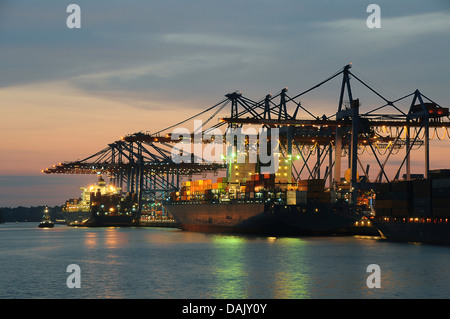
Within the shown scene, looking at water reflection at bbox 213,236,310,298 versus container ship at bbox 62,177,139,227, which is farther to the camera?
container ship at bbox 62,177,139,227

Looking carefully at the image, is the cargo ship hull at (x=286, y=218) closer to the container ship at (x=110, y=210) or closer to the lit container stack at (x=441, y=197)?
the lit container stack at (x=441, y=197)

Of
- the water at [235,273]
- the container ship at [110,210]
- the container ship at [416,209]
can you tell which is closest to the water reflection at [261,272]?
the water at [235,273]

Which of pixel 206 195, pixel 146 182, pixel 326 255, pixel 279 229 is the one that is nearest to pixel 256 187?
pixel 279 229

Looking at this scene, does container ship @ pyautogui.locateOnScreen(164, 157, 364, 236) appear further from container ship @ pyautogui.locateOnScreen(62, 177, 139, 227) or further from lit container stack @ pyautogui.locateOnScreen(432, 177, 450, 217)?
container ship @ pyautogui.locateOnScreen(62, 177, 139, 227)

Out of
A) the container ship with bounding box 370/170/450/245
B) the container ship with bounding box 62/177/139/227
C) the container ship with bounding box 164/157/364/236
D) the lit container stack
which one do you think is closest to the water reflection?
the container ship with bounding box 370/170/450/245

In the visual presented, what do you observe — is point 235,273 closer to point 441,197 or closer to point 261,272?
point 261,272

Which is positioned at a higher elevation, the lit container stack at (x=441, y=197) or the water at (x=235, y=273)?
the lit container stack at (x=441, y=197)

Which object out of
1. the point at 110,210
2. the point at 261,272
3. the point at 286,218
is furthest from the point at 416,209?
the point at 110,210
